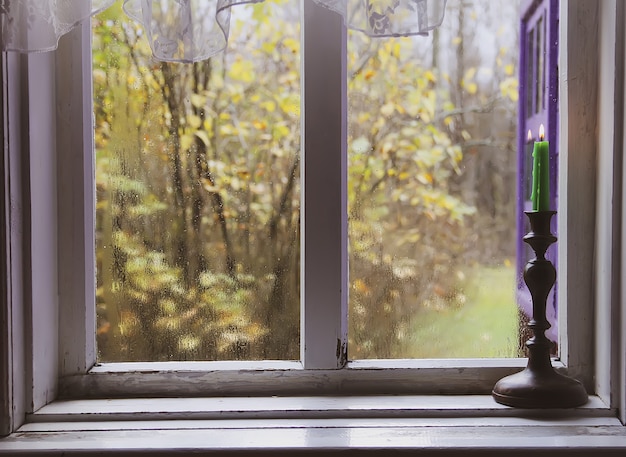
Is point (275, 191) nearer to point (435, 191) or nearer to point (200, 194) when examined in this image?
point (200, 194)

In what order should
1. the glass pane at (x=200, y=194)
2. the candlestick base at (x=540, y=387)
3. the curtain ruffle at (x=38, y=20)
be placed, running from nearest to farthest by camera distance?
the curtain ruffle at (x=38, y=20)
the candlestick base at (x=540, y=387)
the glass pane at (x=200, y=194)

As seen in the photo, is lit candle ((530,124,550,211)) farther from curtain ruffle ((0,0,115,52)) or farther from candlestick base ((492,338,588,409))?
curtain ruffle ((0,0,115,52))

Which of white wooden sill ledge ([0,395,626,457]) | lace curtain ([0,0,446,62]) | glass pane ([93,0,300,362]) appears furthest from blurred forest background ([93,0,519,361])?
lace curtain ([0,0,446,62])

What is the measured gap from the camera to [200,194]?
122 centimetres

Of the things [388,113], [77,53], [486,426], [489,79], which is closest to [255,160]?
[388,113]

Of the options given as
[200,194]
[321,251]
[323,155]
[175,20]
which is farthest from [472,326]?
[175,20]

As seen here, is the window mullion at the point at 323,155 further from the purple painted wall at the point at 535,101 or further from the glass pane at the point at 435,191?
the purple painted wall at the point at 535,101

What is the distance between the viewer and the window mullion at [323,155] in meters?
1.15

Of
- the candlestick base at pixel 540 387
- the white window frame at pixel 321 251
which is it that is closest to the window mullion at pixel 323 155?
the white window frame at pixel 321 251

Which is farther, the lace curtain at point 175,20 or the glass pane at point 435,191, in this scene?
the glass pane at point 435,191

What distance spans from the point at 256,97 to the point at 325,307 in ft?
1.36

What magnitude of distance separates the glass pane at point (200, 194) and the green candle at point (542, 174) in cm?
43

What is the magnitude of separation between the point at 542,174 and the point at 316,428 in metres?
0.55

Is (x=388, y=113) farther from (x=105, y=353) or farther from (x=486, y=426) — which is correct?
(x=105, y=353)
